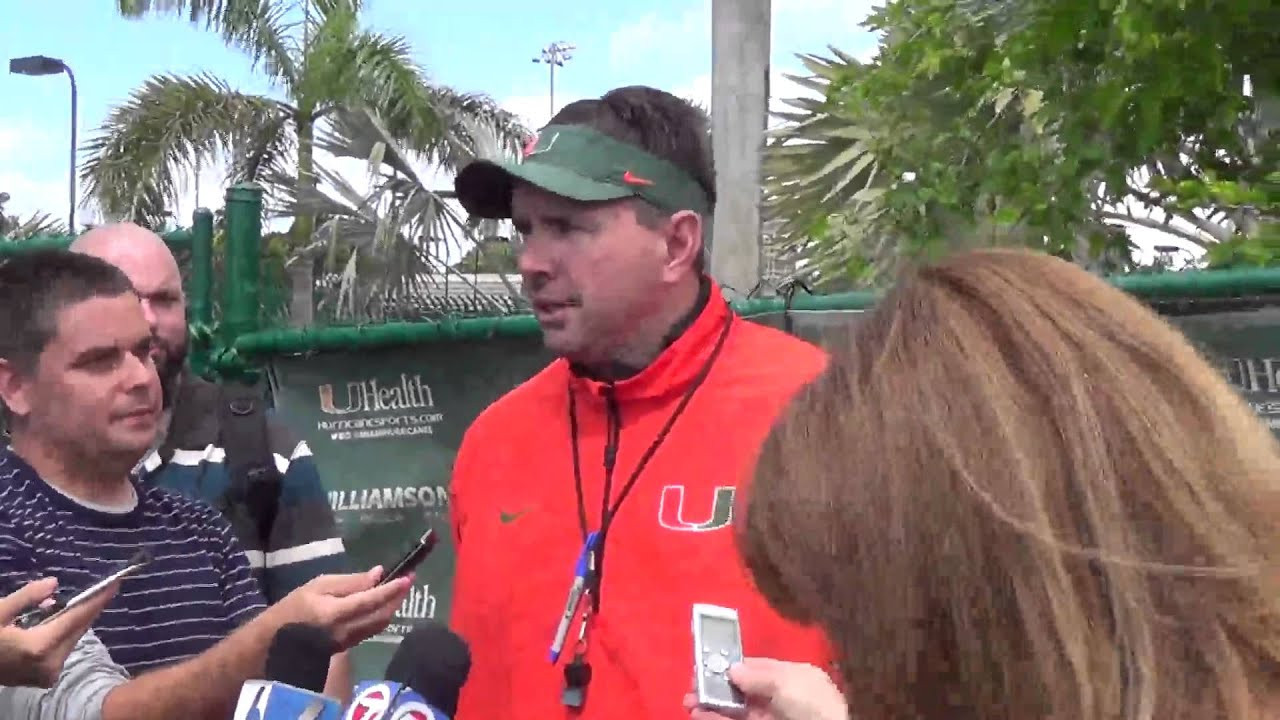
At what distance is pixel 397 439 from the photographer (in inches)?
150

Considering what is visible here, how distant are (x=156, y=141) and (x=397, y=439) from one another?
12307 mm

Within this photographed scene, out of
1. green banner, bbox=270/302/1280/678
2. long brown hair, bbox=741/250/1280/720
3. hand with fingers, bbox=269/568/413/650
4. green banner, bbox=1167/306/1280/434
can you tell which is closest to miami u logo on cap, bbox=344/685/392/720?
hand with fingers, bbox=269/568/413/650

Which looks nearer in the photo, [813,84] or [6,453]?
[6,453]

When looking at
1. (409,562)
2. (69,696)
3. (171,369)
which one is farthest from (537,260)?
(171,369)

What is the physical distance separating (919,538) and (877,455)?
0.25ft

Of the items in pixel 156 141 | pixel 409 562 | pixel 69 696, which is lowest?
pixel 69 696

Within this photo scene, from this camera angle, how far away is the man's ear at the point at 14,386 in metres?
2.37

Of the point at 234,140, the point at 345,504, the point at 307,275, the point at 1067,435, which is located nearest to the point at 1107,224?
the point at 307,275

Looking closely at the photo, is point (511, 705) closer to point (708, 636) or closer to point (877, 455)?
point (708, 636)

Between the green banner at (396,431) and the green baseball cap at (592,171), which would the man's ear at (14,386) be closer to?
the green baseball cap at (592,171)

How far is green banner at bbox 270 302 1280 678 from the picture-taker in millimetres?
3725

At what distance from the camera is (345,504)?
3826 mm

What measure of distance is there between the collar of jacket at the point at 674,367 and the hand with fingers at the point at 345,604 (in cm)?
57

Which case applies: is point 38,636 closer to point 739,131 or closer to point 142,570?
point 142,570
